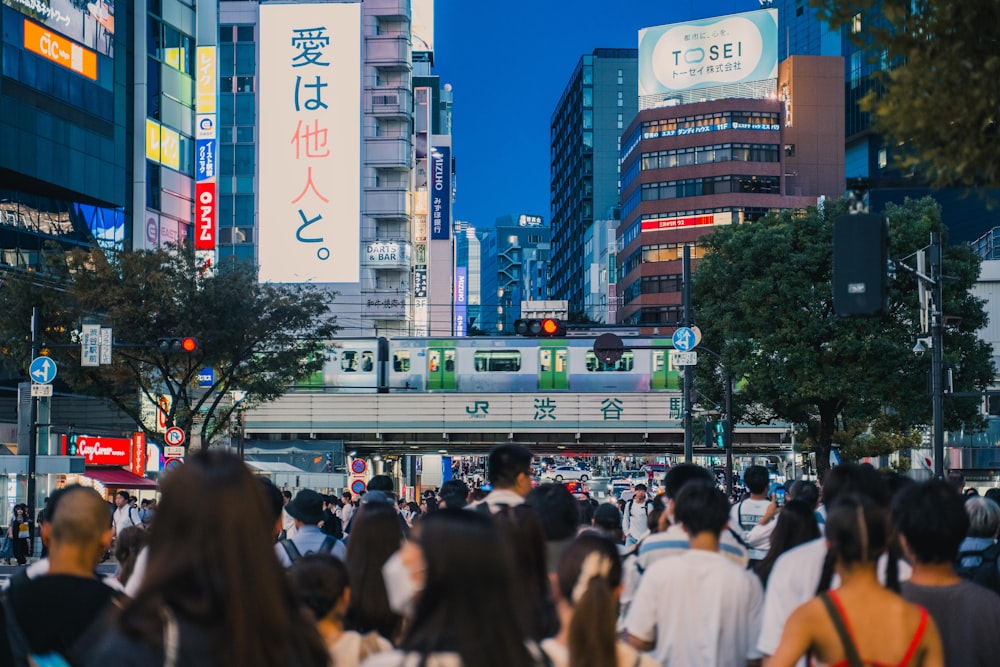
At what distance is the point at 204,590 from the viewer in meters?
3.31

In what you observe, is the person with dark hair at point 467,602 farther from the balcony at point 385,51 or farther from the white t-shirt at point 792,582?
the balcony at point 385,51

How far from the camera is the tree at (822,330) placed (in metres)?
37.6

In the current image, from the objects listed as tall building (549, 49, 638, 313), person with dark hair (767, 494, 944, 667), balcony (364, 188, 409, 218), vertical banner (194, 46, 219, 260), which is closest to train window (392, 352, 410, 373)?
vertical banner (194, 46, 219, 260)

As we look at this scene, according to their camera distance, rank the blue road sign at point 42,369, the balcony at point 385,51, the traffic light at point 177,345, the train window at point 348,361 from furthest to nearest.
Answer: the balcony at point 385,51
the train window at point 348,361
the blue road sign at point 42,369
the traffic light at point 177,345

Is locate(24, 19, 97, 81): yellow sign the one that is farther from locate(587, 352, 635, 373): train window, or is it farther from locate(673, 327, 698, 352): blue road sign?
locate(673, 327, 698, 352): blue road sign

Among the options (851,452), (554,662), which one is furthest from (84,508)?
(851,452)

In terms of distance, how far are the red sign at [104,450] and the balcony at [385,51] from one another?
37.3 meters

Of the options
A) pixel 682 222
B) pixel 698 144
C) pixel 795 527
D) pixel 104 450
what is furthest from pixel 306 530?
pixel 682 222

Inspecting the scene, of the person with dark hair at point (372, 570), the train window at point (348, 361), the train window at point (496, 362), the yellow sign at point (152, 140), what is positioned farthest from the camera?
the train window at point (348, 361)

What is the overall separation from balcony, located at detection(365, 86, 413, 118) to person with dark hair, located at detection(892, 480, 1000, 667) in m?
78.8

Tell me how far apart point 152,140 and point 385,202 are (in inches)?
990

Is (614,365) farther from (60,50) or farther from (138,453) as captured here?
(60,50)

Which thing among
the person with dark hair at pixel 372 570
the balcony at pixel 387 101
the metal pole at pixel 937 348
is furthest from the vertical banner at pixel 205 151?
the person with dark hair at pixel 372 570

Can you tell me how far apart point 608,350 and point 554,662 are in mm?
24693
